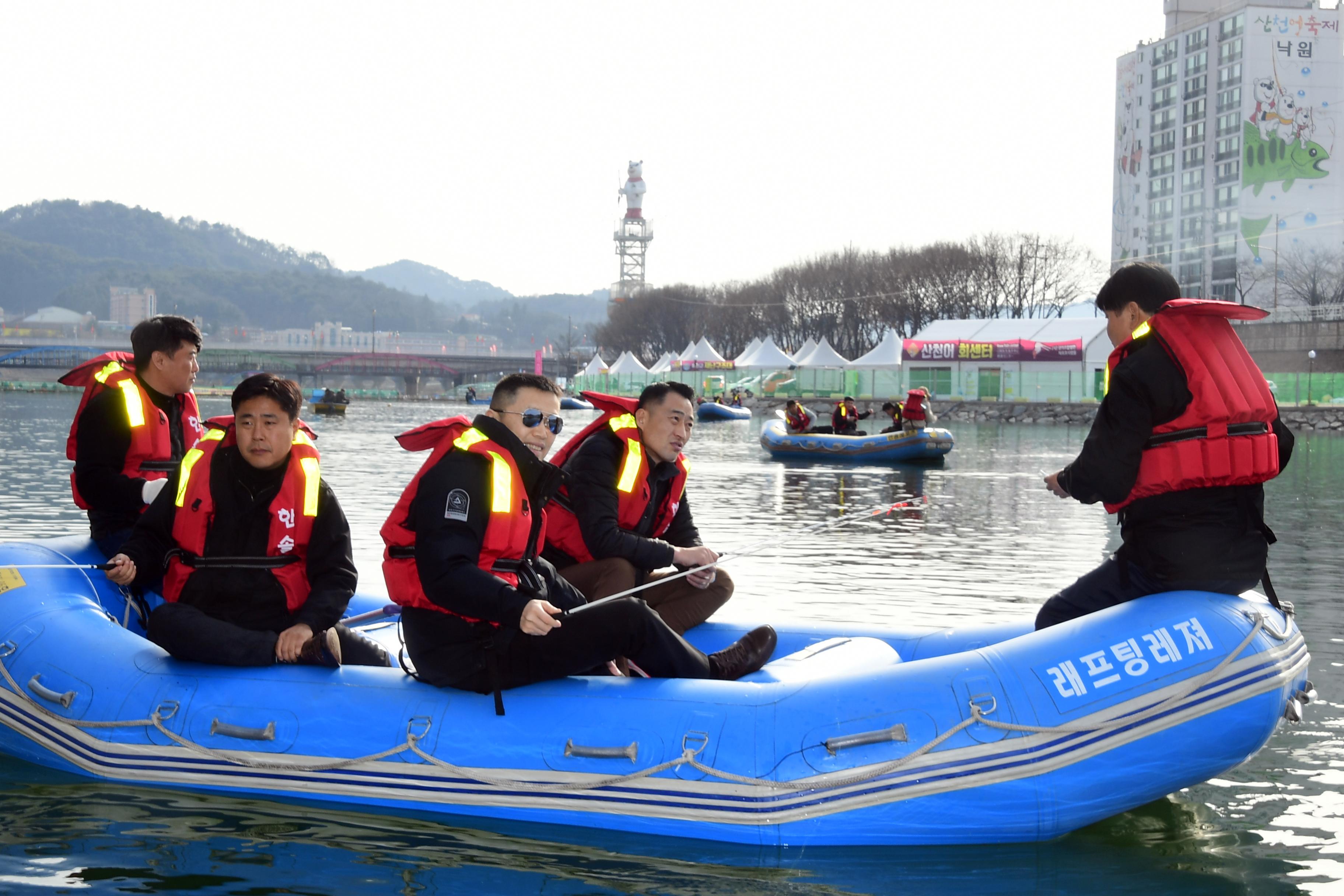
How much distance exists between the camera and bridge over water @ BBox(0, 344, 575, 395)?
4845 inches

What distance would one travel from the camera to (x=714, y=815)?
14.9 ft

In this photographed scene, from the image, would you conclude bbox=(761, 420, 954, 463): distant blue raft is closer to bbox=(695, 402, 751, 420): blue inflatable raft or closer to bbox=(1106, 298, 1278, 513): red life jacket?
bbox=(1106, 298, 1278, 513): red life jacket

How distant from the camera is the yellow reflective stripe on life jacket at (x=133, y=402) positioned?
20.0 ft

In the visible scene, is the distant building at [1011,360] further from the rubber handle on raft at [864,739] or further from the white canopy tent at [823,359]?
the rubber handle on raft at [864,739]

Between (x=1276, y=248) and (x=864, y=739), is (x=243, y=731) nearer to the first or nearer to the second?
(x=864, y=739)

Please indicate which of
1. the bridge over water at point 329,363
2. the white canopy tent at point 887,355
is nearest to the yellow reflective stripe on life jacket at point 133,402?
the white canopy tent at point 887,355

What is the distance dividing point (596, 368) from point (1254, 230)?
44.6 meters

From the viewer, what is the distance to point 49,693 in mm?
5305

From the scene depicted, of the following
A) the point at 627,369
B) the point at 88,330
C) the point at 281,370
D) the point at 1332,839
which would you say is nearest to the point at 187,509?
the point at 1332,839

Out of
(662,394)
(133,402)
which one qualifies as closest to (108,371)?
(133,402)

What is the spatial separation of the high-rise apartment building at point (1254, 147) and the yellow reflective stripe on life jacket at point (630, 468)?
247 ft

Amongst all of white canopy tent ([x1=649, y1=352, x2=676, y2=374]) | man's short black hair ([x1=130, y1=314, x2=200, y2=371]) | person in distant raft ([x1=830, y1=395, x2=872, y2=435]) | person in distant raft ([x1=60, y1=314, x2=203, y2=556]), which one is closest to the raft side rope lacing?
person in distant raft ([x1=60, y1=314, x2=203, y2=556])

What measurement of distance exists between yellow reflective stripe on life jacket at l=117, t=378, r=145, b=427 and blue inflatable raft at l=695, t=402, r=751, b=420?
151ft

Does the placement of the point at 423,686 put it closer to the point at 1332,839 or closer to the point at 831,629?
the point at 831,629
